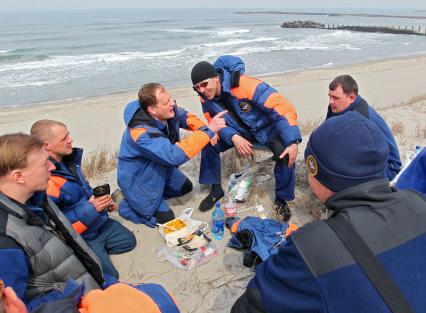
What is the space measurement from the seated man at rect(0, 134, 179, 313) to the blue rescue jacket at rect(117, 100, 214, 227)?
4.57 feet

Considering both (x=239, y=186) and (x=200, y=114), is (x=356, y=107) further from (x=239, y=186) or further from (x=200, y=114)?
(x=200, y=114)

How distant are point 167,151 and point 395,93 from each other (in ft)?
38.0

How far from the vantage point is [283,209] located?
436 centimetres

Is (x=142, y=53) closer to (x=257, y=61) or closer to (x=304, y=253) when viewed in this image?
(x=257, y=61)

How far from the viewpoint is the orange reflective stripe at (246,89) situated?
4734 mm

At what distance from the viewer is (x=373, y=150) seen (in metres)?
1.60

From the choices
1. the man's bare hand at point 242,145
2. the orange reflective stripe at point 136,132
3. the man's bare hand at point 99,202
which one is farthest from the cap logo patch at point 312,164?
the man's bare hand at point 242,145

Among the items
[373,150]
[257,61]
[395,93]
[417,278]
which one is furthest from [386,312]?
[257,61]

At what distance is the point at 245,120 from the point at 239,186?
0.89 meters

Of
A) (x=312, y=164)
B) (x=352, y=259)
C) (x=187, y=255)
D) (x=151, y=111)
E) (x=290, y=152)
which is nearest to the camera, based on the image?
(x=352, y=259)

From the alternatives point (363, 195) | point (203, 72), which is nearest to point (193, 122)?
point (203, 72)

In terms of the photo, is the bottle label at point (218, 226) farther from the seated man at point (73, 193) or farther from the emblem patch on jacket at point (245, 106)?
the emblem patch on jacket at point (245, 106)

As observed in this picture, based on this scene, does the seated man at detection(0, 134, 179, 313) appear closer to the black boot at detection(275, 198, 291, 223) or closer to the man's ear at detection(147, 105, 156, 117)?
the man's ear at detection(147, 105, 156, 117)

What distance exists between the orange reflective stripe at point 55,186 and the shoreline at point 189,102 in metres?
4.31
